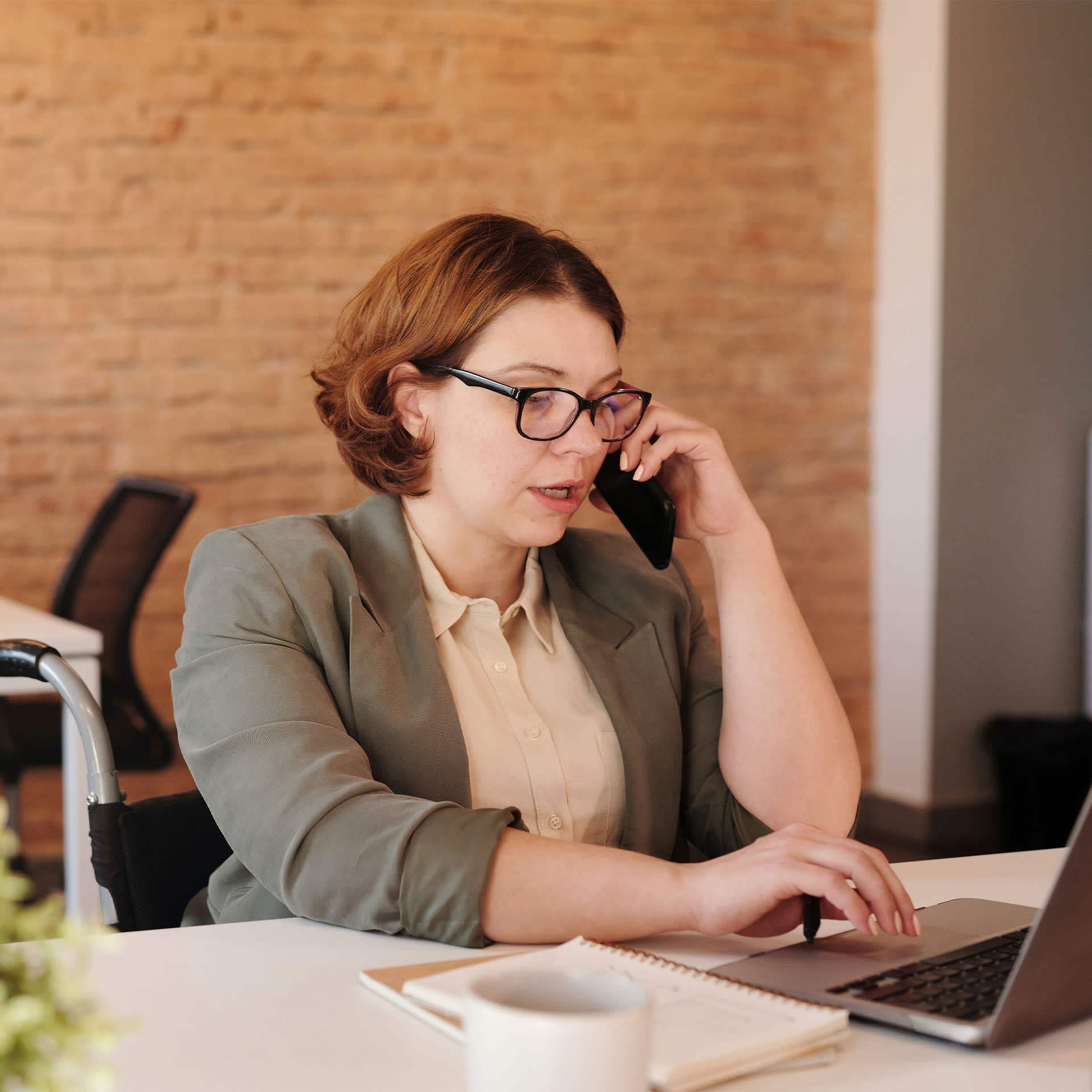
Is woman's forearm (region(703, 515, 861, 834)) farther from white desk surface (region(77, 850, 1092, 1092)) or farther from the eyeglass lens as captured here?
white desk surface (region(77, 850, 1092, 1092))

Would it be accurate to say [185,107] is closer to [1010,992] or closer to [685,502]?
[685,502]

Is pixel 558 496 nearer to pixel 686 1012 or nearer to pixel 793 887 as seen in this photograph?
pixel 793 887

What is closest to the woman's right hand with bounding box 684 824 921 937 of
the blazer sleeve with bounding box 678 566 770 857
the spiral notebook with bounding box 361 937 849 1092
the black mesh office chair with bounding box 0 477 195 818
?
the spiral notebook with bounding box 361 937 849 1092

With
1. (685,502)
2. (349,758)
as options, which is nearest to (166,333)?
(685,502)

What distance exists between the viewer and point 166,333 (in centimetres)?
369

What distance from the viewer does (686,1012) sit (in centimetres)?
76

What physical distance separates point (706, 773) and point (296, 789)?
0.57 metres

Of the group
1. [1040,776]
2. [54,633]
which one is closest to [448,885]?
[54,633]

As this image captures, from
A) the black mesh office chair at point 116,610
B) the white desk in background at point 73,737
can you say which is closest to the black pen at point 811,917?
the white desk in background at point 73,737

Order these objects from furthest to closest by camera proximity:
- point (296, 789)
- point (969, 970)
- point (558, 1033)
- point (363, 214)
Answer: point (363, 214) → point (296, 789) → point (969, 970) → point (558, 1033)

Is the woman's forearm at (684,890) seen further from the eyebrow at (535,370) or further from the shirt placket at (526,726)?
the eyebrow at (535,370)

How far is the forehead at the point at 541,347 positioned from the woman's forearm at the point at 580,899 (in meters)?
0.56

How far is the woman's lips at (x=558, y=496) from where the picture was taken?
1.39m

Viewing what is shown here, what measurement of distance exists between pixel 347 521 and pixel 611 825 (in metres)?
0.43
